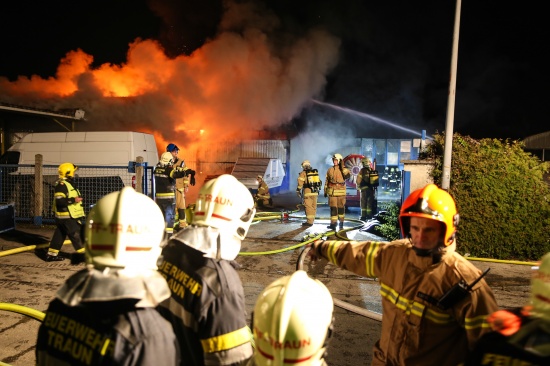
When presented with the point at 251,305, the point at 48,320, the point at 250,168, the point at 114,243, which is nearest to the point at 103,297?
the point at 114,243

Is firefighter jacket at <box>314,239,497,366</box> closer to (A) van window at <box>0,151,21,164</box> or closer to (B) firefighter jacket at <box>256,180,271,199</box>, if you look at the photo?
(B) firefighter jacket at <box>256,180,271,199</box>

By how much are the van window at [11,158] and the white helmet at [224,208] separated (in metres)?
11.7

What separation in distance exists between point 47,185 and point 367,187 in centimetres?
A: 904

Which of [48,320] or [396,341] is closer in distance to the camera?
[48,320]

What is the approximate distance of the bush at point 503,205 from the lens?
746 centimetres

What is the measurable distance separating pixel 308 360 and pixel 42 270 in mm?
6447

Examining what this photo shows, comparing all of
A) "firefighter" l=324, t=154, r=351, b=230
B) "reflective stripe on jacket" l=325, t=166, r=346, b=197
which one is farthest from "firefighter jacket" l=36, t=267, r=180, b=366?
"reflective stripe on jacket" l=325, t=166, r=346, b=197

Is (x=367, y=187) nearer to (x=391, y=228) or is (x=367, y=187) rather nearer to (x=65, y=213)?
(x=391, y=228)

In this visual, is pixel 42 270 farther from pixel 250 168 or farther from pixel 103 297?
pixel 250 168

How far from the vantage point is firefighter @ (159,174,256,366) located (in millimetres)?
1853

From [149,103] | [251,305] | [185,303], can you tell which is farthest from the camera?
[149,103]

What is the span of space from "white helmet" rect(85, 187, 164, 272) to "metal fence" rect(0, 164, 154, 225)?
28.8ft

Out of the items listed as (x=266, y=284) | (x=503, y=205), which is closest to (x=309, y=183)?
(x=503, y=205)

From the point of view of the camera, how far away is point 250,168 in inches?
693
